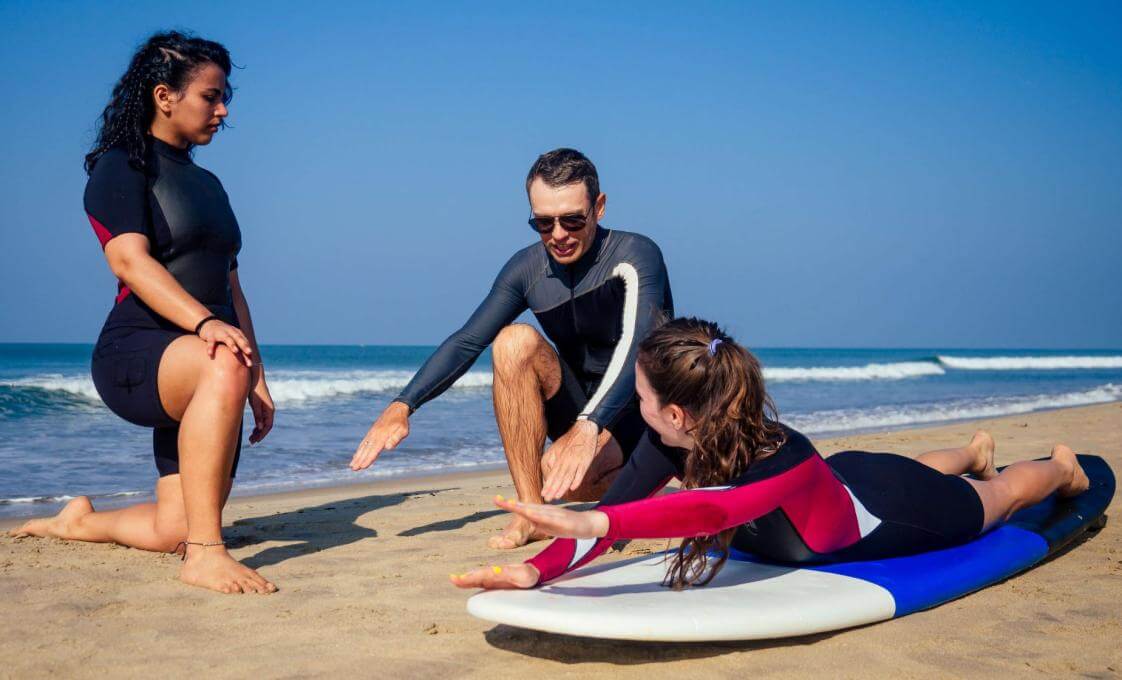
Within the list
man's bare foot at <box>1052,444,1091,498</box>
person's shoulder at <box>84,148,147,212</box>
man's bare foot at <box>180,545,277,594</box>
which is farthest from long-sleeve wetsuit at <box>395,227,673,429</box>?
man's bare foot at <box>1052,444,1091,498</box>

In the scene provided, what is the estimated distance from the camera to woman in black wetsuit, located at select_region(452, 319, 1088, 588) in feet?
8.34

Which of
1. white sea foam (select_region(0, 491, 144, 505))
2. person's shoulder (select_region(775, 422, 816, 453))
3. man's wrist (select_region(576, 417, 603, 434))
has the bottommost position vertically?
white sea foam (select_region(0, 491, 144, 505))

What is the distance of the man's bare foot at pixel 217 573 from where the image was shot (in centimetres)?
332

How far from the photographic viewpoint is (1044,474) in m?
4.17

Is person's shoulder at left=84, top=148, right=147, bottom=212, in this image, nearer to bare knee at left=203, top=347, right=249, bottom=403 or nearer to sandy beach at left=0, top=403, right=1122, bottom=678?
bare knee at left=203, top=347, right=249, bottom=403

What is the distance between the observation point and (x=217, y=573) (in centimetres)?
336

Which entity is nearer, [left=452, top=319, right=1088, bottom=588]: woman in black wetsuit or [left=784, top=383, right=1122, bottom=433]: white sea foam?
[left=452, top=319, right=1088, bottom=588]: woman in black wetsuit

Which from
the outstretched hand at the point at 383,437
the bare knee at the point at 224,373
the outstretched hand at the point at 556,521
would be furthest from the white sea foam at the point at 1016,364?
the outstretched hand at the point at 556,521

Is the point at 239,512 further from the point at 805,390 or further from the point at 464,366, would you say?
the point at 805,390

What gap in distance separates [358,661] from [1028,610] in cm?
222

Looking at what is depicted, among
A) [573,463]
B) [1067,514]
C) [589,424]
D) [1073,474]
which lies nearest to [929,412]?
[1073,474]

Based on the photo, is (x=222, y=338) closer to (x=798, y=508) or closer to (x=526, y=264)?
(x=526, y=264)

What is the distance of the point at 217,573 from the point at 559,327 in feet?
6.32

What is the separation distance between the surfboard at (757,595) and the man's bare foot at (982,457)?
440 millimetres
